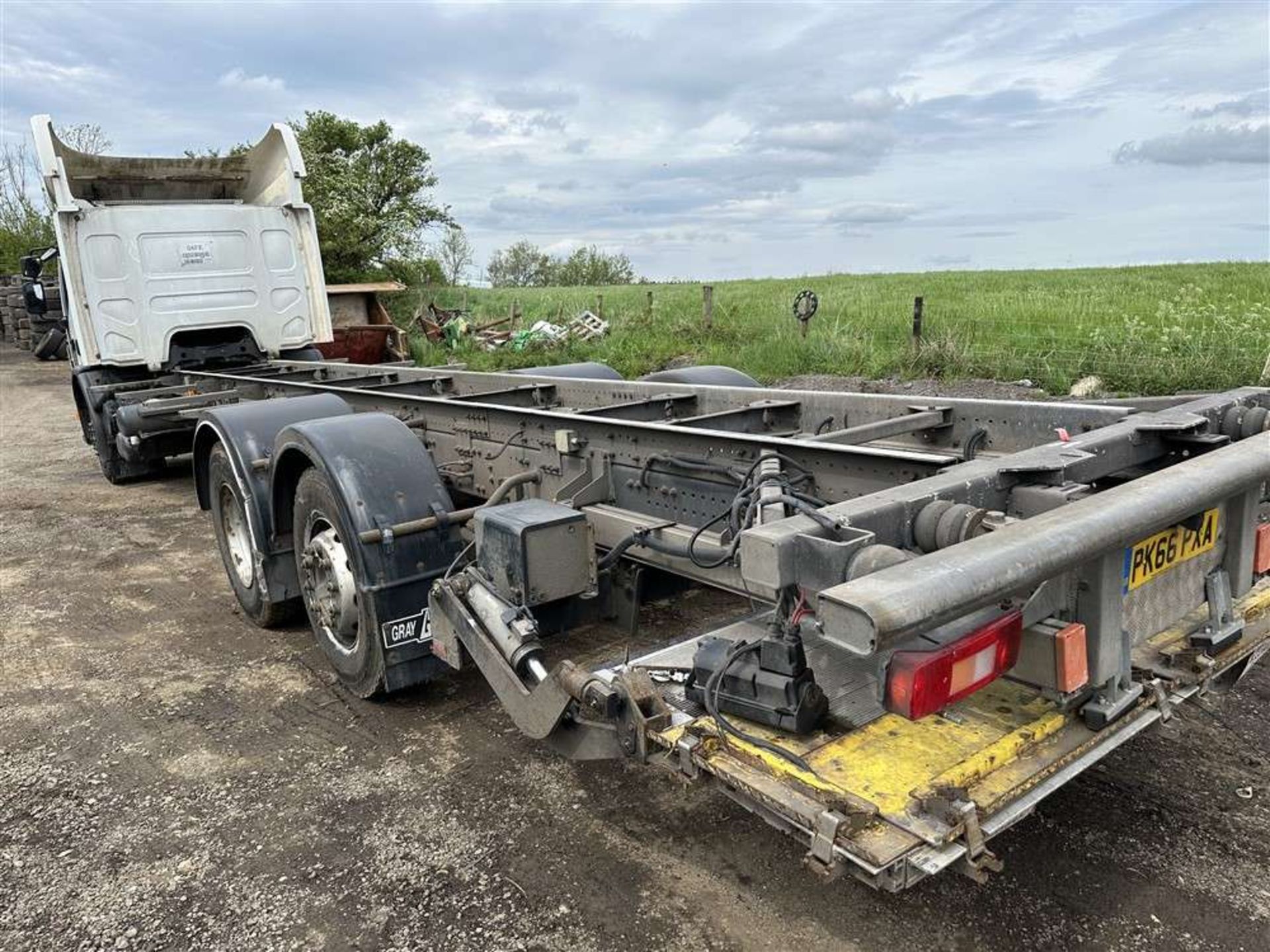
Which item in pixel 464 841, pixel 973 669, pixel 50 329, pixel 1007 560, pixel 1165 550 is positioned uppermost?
pixel 50 329

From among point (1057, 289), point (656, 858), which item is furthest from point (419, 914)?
point (1057, 289)

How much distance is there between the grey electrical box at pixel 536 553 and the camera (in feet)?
10.6

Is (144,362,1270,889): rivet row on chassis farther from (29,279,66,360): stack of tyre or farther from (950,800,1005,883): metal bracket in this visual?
(29,279,66,360): stack of tyre

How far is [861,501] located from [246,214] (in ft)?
27.7

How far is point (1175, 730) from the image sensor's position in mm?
3678

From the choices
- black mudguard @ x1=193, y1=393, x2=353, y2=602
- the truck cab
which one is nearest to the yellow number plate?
black mudguard @ x1=193, y1=393, x2=353, y2=602

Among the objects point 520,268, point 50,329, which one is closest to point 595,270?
point 520,268

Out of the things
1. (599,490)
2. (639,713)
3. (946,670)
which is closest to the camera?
(946,670)

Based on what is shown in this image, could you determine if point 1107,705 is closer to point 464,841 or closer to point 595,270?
point 464,841

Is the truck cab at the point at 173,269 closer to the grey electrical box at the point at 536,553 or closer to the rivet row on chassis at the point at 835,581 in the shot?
the rivet row on chassis at the point at 835,581

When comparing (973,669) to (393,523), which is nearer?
(973,669)

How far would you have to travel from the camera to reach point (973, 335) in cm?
1227

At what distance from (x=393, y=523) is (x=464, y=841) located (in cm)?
132

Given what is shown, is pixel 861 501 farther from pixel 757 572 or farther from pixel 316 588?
pixel 316 588
